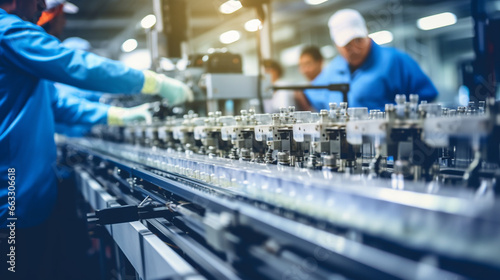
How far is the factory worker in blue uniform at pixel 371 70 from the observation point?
2541mm

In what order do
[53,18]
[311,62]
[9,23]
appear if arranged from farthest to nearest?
[311,62] < [53,18] < [9,23]

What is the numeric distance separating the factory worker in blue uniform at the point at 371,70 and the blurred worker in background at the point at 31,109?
1.58 metres

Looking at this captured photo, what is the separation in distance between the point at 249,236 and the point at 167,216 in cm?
52

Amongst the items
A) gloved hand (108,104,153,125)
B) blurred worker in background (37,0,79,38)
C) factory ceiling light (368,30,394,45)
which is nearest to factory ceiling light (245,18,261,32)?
gloved hand (108,104,153,125)

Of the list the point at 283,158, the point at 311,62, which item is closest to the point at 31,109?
the point at 283,158

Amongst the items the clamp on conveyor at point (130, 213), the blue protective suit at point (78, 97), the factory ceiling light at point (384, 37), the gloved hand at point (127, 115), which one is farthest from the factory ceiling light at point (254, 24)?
the factory ceiling light at point (384, 37)

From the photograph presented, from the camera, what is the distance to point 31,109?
5.36 ft

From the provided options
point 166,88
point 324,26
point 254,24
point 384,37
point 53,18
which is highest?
point 324,26

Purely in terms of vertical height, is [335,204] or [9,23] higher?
[9,23]

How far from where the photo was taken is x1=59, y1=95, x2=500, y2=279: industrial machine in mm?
537

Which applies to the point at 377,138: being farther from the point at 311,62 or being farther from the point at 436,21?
the point at 436,21

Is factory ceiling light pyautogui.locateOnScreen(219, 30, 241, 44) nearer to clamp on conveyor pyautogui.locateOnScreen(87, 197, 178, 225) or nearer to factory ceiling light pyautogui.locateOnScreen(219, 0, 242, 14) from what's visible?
→ factory ceiling light pyautogui.locateOnScreen(219, 0, 242, 14)

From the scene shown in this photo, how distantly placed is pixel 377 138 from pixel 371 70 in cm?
187

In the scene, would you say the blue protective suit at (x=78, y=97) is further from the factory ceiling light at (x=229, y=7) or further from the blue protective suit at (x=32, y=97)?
the blue protective suit at (x=32, y=97)
